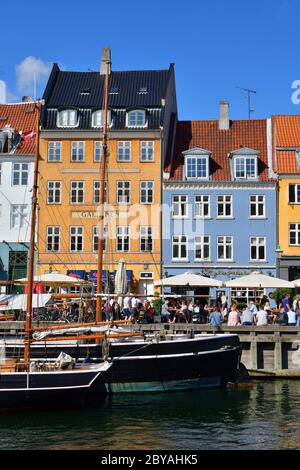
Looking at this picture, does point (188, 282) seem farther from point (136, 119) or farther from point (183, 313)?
point (136, 119)

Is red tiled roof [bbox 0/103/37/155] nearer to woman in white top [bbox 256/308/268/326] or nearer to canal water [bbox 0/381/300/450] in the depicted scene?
woman in white top [bbox 256/308/268/326]

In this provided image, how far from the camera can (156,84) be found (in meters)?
49.3

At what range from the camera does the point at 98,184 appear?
4706cm

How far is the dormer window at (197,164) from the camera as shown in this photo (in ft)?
152

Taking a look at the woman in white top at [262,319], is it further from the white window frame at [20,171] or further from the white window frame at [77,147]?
the white window frame at [20,171]

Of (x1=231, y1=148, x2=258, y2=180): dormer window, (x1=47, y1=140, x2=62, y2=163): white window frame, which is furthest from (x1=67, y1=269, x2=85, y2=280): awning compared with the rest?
(x1=231, y1=148, x2=258, y2=180): dormer window

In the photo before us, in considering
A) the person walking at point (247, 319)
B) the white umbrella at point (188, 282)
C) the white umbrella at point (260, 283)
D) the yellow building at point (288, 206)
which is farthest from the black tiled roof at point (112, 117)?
the person walking at point (247, 319)

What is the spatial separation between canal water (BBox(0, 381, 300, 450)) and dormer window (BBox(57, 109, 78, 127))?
26.9 metres

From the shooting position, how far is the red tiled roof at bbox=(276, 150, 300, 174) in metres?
45.4

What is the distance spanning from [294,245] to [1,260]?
1833cm

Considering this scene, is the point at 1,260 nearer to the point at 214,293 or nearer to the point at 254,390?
the point at 214,293

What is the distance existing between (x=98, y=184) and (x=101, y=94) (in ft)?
20.7

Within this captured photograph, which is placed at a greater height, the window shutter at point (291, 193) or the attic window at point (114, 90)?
the attic window at point (114, 90)

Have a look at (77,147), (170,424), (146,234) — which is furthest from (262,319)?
(77,147)
